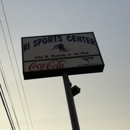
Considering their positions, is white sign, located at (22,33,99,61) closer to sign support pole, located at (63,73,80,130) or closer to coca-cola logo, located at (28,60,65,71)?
coca-cola logo, located at (28,60,65,71)

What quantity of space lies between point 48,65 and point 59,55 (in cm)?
66

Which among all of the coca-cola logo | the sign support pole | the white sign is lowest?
the sign support pole

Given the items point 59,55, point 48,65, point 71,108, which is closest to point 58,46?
point 59,55

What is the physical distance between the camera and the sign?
7.12 meters

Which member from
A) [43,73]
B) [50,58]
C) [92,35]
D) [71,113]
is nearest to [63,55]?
[50,58]

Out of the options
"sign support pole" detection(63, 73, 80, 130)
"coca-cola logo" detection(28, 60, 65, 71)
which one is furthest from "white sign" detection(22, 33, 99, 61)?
"sign support pole" detection(63, 73, 80, 130)

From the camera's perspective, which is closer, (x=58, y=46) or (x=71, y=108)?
(x=71, y=108)

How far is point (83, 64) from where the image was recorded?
7379 millimetres

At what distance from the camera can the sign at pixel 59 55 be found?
7125 millimetres

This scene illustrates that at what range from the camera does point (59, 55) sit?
25.0ft

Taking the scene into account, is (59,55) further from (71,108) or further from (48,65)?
(71,108)

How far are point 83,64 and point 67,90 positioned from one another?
6.05ft

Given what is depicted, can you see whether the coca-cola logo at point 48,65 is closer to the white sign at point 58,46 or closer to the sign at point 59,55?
the sign at point 59,55

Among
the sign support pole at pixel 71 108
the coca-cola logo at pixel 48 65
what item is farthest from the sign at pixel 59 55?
the sign support pole at pixel 71 108
